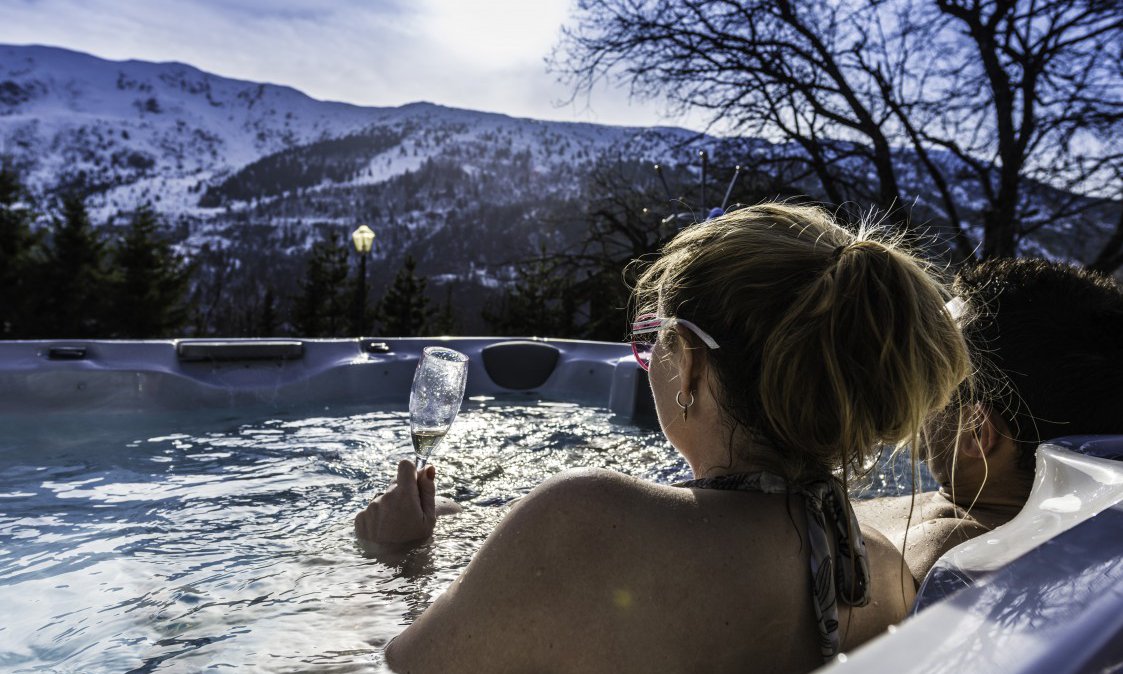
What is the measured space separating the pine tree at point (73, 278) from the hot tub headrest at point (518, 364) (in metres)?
20.3

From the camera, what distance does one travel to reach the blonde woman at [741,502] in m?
0.65

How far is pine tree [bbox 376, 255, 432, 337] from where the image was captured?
96.5 ft

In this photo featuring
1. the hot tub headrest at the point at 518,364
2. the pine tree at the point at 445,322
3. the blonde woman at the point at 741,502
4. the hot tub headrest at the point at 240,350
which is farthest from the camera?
the pine tree at the point at 445,322

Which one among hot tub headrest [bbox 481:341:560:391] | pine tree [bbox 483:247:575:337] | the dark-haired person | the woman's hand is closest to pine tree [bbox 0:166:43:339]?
pine tree [bbox 483:247:575:337]

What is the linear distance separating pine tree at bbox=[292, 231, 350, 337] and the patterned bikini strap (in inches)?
1113

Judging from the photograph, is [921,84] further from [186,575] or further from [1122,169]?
[186,575]

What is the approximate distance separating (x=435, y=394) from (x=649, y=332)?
513mm

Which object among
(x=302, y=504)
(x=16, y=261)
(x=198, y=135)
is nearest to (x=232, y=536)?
(x=302, y=504)

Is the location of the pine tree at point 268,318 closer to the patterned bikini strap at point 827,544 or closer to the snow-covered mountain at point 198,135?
the patterned bikini strap at point 827,544

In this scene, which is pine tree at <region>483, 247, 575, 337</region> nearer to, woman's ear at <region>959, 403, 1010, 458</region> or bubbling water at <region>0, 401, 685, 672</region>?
bubbling water at <region>0, 401, 685, 672</region>

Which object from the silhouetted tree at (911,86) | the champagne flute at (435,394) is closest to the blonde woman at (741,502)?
the champagne flute at (435,394)

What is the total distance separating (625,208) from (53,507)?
841 cm

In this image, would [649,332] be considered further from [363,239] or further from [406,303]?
[406,303]

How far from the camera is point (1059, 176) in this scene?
17.2ft
